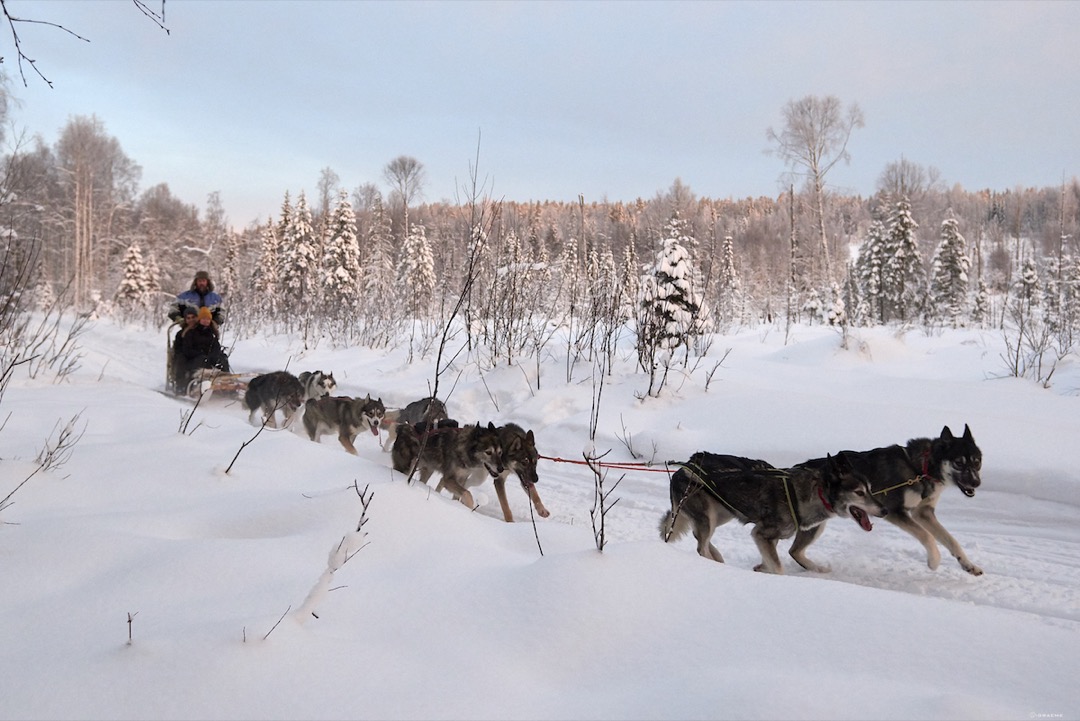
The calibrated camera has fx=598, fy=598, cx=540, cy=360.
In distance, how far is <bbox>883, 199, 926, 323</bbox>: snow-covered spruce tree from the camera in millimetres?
34688

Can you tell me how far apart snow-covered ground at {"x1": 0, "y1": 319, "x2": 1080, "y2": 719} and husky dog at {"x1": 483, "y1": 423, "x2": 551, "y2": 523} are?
0.57 feet

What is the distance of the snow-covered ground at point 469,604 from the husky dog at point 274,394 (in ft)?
7.85

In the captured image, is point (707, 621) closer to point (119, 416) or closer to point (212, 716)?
point (212, 716)

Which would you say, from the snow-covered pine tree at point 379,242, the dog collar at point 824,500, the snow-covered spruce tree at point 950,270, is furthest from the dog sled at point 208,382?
the snow-covered spruce tree at point 950,270

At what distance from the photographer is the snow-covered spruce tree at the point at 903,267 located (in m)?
34.7

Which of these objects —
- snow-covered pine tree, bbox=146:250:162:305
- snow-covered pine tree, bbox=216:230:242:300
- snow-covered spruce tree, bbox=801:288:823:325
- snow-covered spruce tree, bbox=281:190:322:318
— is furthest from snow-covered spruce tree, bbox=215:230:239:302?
snow-covered spruce tree, bbox=801:288:823:325

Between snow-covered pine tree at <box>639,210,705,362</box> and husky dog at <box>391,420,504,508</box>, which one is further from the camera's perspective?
snow-covered pine tree at <box>639,210,705,362</box>

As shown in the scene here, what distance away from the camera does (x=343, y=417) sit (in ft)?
22.1

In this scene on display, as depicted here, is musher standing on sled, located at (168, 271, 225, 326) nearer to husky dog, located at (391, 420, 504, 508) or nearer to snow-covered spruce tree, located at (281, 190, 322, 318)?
husky dog, located at (391, 420, 504, 508)

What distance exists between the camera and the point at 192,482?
3.77 metres

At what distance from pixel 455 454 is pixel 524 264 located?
20.2 ft

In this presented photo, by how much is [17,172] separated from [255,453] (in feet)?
7.61

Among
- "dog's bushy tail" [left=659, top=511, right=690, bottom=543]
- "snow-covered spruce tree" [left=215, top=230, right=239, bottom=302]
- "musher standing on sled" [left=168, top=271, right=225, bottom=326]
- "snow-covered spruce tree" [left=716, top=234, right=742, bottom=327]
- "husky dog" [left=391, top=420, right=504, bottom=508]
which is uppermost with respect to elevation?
"snow-covered spruce tree" [left=215, top=230, right=239, bottom=302]

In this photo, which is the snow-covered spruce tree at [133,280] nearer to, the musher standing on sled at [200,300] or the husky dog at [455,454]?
the musher standing on sled at [200,300]
